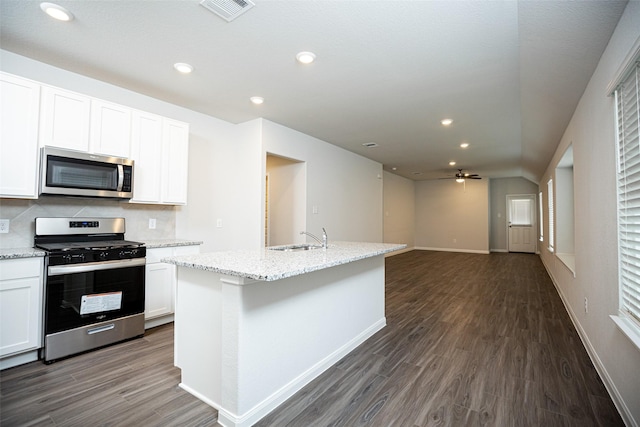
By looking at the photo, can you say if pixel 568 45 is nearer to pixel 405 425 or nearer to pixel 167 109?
pixel 405 425

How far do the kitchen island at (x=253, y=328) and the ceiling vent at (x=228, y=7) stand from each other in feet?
5.34

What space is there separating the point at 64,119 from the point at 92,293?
1.52 m

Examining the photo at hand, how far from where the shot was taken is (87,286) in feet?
8.61

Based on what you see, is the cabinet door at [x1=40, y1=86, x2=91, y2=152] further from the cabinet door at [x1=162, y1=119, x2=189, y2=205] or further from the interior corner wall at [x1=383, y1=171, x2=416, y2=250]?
the interior corner wall at [x1=383, y1=171, x2=416, y2=250]

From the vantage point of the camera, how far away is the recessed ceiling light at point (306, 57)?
255 centimetres

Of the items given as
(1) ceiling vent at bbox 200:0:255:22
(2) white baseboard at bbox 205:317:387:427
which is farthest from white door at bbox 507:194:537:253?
(1) ceiling vent at bbox 200:0:255:22

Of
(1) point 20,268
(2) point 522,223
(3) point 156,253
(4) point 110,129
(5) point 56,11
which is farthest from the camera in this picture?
(2) point 522,223

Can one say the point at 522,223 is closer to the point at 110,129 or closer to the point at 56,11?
the point at 110,129

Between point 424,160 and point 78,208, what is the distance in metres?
6.43

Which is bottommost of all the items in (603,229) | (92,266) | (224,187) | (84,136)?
(92,266)

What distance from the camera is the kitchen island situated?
67.8 inches

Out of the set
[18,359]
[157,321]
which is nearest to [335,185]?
[157,321]

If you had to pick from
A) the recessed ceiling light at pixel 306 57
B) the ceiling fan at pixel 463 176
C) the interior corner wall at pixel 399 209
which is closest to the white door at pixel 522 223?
the ceiling fan at pixel 463 176

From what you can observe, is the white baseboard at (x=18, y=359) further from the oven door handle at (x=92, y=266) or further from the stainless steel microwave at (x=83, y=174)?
the stainless steel microwave at (x=83, y=174)
